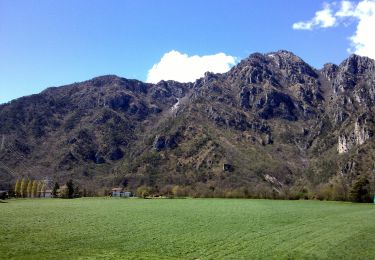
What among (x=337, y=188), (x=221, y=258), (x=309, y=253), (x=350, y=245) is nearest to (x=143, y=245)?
(x=221, y=258)

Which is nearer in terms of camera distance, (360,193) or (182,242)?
(182,242)

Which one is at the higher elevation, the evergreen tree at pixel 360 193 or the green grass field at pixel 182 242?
the evergreen tree at pixel 360 193

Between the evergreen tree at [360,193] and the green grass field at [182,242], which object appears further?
the evergreen tree at [360,193]

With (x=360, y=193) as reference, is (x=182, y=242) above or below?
below

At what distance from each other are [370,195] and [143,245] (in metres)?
134

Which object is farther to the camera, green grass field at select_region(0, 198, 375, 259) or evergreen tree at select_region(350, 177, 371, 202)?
evergreen tree at select_region(350, 177, 371, 202)

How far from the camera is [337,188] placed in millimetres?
168250

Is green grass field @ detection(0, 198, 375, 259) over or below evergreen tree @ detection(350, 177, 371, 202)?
below

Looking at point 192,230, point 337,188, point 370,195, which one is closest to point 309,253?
point 192,230

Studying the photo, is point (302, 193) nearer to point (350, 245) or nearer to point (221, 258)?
point (350, 245)

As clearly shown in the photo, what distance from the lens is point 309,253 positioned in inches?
1436

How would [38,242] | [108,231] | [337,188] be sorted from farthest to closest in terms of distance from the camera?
[337,188], [108,231], [38,242]

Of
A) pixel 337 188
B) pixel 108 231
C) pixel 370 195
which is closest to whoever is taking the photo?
pixel 108 231

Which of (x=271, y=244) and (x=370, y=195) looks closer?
(x=271, y=244)
